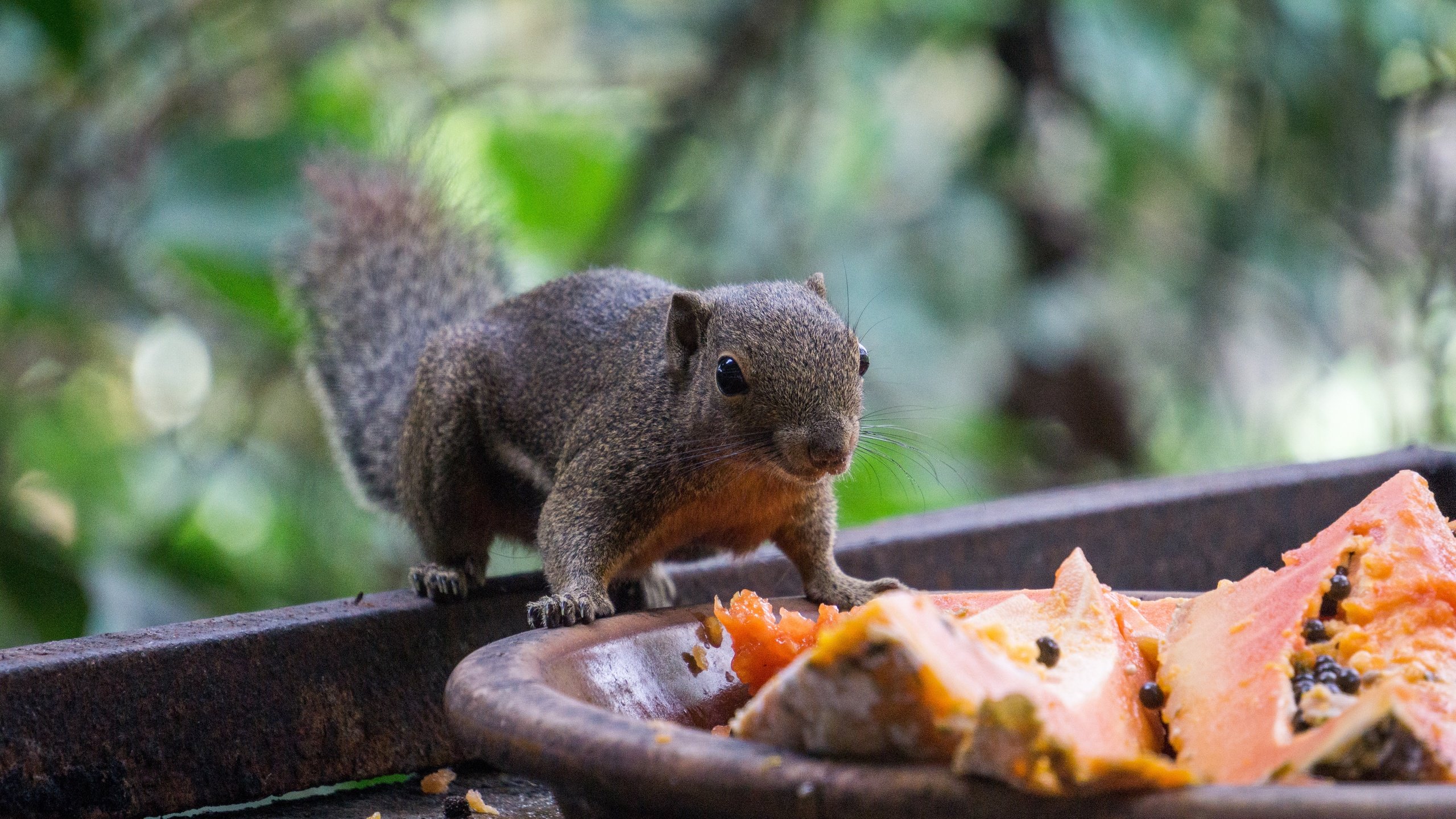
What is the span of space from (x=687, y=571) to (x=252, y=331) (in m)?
1.69

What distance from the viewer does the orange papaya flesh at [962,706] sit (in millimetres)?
854

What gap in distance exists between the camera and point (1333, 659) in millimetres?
→ 1187

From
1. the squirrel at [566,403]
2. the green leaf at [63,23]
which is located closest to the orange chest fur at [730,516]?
the squirrel at [566,403]

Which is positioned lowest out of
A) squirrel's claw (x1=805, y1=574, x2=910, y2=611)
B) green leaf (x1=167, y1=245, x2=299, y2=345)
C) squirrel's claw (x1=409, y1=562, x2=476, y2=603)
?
squirrel's claw (x1=805, y1=574, x2=910, y2=611)

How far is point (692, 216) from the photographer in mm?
3920

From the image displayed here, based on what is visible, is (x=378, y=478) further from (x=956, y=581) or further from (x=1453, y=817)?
(x=1453, y=817)

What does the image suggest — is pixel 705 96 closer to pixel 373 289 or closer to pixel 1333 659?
pixel 373 289

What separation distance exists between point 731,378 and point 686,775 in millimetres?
948

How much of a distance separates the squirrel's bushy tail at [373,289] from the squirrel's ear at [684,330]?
71cm

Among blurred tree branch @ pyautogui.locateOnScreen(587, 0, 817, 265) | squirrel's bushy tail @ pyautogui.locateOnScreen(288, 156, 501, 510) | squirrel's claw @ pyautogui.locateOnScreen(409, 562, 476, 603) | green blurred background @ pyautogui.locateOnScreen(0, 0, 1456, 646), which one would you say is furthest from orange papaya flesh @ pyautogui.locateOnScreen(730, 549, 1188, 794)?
blurred tree branch @ pyautogui.locateOnScreen(587, 0, 817, 265)

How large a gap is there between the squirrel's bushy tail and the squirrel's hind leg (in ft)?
1.91

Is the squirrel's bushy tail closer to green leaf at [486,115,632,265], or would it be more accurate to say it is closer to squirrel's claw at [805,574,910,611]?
squirrel's claw at [805,574,910,611]

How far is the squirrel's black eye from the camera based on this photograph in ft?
6.11

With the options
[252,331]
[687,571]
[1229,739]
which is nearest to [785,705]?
[1229,739]
